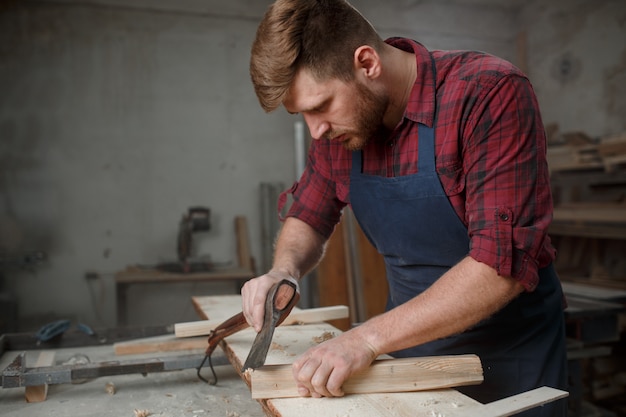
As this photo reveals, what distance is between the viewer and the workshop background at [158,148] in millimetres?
5176

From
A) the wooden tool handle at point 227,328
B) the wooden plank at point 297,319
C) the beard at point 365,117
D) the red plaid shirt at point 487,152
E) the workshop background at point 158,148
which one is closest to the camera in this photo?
the red plaid shirt at point 487,152

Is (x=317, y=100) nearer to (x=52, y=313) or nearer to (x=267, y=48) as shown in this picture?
(x=267, y=48)

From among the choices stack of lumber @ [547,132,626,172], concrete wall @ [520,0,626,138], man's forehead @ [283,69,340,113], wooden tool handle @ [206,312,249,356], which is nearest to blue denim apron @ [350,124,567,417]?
man's forehead @ [283,69,340,113]

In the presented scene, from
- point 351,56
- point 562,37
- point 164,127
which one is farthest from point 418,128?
point 562,37

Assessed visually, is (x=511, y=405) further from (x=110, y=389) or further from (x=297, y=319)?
(x=110, y=389)

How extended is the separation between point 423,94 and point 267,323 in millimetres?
789

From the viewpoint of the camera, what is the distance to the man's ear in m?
1.48

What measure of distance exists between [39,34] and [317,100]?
4.81 m

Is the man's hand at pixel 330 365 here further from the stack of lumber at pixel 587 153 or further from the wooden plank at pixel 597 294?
the stack of lumber at pixel 587 153

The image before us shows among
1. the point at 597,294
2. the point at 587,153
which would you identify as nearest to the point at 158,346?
the point at 597,294

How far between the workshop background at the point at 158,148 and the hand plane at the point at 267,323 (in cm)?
331

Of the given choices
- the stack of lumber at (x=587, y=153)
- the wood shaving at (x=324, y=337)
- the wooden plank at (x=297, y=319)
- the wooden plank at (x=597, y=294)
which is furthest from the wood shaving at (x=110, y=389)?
the stack of lumber at (x=587, y=153)

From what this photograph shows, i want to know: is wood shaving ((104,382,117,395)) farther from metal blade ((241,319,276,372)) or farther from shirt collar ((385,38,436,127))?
shirt collar ((385,38,436,127))

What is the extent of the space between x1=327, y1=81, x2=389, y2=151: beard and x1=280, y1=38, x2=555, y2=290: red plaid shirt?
0.08 metres
